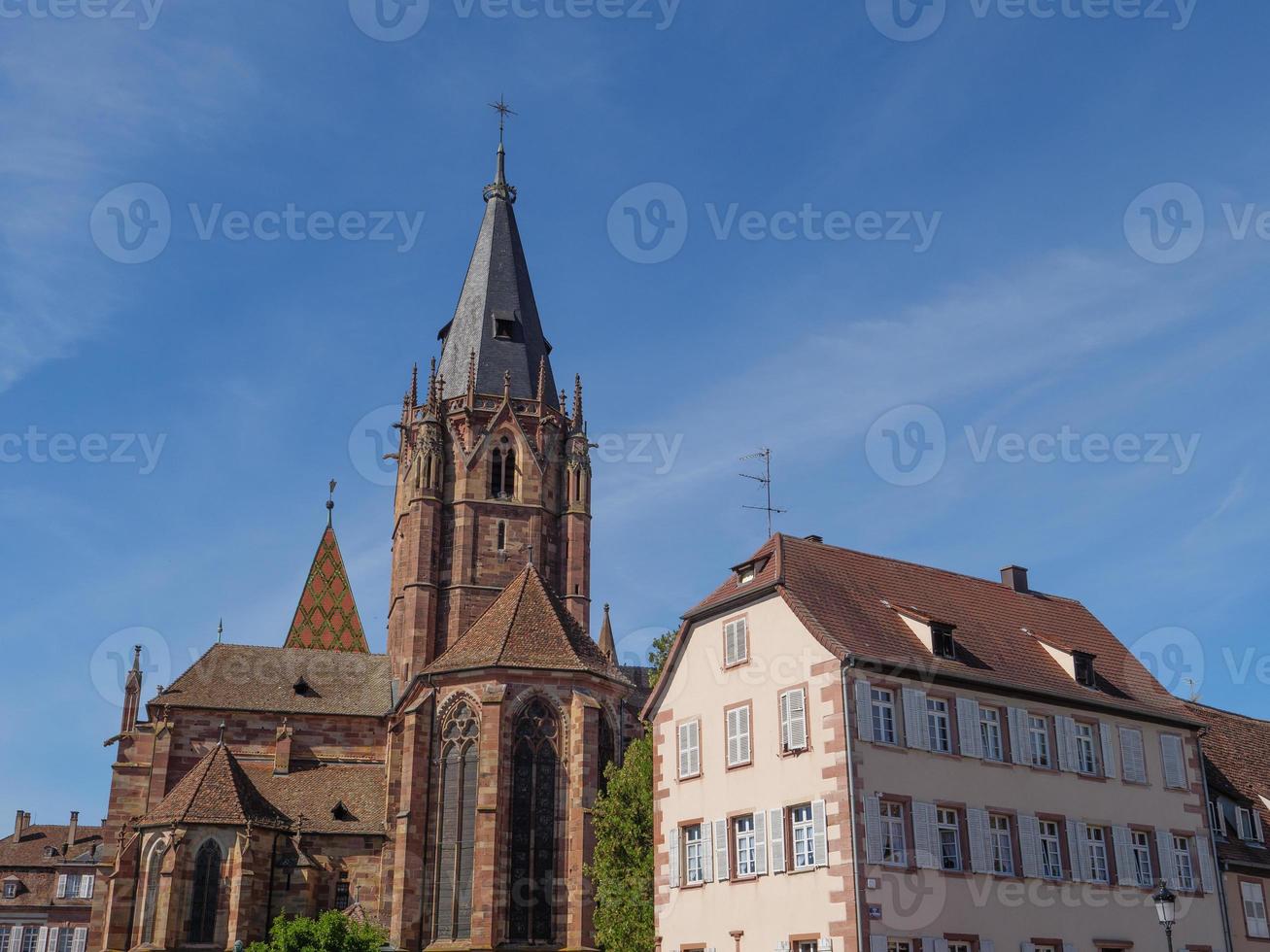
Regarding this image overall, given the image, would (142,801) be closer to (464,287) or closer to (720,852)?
(464,287)

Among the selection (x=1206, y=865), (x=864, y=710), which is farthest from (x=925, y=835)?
(x=1206, y=865)

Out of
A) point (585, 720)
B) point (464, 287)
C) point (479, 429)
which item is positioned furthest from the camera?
point (464, 287)

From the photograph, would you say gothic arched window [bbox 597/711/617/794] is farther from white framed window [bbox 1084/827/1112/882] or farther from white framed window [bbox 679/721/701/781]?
white framed window [bbox 1084/827/1112/882]

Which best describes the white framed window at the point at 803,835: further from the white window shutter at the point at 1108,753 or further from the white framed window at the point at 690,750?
the white window shutter at the point at 1108,753

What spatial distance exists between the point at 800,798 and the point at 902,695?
3050 mm

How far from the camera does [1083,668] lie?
32156 mm

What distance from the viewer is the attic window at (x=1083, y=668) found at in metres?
32.0

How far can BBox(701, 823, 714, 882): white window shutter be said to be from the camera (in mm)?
29312

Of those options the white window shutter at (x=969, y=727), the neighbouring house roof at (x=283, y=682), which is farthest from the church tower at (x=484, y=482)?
the white window shutter at (x=969, y=727)

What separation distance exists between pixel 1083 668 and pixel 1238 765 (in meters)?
7.34

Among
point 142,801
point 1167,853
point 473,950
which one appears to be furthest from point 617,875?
point 142,801

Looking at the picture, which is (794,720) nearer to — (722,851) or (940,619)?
(722,851)

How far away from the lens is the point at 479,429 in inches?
2279

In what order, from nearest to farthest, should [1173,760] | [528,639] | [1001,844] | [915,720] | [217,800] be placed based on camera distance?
[915,720]
[1001,844]
[1173,760]
[217,800]
[528,639]
